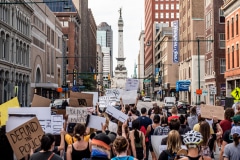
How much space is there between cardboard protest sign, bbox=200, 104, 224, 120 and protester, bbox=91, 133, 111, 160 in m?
6.30

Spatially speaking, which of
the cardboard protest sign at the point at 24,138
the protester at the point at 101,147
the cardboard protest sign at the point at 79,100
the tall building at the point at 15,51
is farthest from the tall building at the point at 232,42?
the protester at the point at 101,147

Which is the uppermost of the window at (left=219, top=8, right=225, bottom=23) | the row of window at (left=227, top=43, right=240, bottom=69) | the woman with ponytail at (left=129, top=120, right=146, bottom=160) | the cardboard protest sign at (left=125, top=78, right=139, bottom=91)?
the window at (left=219, top=8, right=225, bottom=23)

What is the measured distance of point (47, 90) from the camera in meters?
77.2

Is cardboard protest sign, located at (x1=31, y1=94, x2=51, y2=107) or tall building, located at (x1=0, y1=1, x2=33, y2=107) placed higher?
tall building, located at (x1=0, y1=1, x2=33, y2=107)

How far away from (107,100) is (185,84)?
49.7m

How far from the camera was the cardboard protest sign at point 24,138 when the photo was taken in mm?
7879

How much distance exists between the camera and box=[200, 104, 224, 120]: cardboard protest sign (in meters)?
12.2

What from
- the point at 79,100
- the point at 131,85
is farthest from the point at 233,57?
Answer: the point at 79,100

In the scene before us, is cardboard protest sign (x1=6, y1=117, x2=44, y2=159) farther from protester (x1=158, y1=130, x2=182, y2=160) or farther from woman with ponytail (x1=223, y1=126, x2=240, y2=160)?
woman with ponytail (x1=223, y1=126, x2=240, y2=160)

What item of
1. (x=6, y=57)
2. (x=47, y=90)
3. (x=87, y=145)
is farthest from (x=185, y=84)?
(x=87, y=145)

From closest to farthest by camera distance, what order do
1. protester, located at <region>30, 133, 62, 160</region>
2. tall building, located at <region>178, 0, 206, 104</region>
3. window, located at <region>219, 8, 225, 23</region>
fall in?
protester, located at <region>30, 133, 62, 160</region>
window, located at <region>219, 8, 225, 23</region>
tall building, located at <region>178, 0, 206, 104</region>

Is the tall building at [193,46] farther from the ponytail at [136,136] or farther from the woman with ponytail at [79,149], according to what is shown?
the woman with ponytail at [79,149]

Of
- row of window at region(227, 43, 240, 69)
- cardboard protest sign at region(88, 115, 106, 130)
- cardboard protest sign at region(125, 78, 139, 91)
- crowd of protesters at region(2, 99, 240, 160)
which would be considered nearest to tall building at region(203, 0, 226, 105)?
row of window at region(227, 43, 240, 69)

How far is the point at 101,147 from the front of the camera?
627 centimetres
